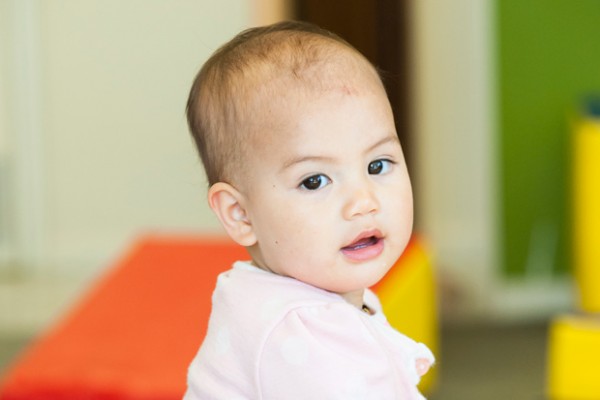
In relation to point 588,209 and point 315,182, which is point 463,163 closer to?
point 588,209

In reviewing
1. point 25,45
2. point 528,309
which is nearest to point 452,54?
point 528,309

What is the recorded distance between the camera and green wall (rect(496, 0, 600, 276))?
11.8 feet

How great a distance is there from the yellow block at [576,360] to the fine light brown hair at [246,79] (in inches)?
46.8

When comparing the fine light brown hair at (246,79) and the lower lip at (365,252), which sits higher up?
the fine light brown hair at (246,79)

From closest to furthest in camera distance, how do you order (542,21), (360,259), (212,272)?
(360,259) < (212,272) < (542,21)

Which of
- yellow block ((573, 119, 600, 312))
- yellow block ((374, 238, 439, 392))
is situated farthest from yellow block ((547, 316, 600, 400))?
yellow block ((573, 119, 600, 312))

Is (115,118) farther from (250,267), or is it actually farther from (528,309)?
(250,267)

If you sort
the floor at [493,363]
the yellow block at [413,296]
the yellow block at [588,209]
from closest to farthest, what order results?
the yellow block at [413,296], the floor at [493,363], the yellow block at [588,209]

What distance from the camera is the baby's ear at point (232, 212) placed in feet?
3.71

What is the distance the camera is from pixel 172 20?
3594mm

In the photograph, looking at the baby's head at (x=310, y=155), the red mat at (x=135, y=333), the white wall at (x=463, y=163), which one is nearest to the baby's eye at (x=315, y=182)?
the baby's head at (x=310, y=155)

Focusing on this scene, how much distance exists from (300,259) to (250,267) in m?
0.08

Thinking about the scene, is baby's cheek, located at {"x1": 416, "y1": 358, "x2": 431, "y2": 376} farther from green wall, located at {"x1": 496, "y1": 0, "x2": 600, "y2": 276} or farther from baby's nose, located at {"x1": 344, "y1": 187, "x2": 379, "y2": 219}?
green wall, located at {"x1": 496, "y1": 0, "x2": 600, "y2": 276}

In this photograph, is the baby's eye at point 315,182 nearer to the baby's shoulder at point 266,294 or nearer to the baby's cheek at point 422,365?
the baby's shoulder at point 266,294
